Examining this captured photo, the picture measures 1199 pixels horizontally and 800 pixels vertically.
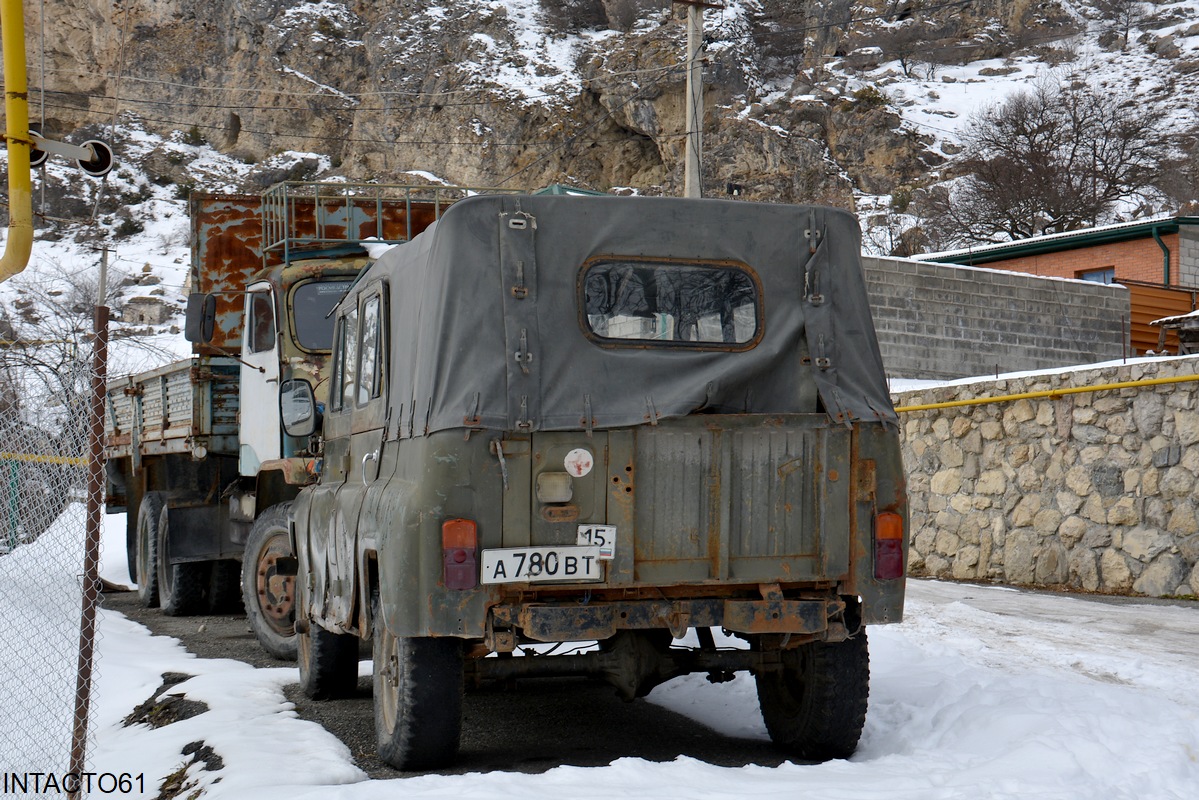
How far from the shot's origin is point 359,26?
3078 inches

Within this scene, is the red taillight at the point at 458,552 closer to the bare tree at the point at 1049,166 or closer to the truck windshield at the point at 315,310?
the truck windshield at the point at 315,310

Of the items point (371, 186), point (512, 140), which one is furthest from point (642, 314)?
point (512, 140)

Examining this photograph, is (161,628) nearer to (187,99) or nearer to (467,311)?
(467,311)

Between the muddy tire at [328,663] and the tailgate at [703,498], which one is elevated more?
the tailgate at [703,498]

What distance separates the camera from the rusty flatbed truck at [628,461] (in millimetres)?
5172

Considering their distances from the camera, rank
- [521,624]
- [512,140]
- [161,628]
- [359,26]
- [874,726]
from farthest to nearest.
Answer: [359,26]
[512,140]
[161,628]
[874,726]
[521,624]

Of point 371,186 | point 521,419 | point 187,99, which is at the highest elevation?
point 187,99

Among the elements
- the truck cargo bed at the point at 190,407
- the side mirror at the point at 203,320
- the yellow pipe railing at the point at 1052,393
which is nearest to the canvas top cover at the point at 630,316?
the side mirror at the point at 203,320

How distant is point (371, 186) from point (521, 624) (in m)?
6.08

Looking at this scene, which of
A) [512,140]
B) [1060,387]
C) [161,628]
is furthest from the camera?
[512,140]

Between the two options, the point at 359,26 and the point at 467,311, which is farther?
the point at 359,26

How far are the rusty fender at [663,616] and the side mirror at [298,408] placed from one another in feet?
9.01

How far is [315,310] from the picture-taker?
32.9 ft

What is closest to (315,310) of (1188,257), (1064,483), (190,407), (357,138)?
(190,407)
